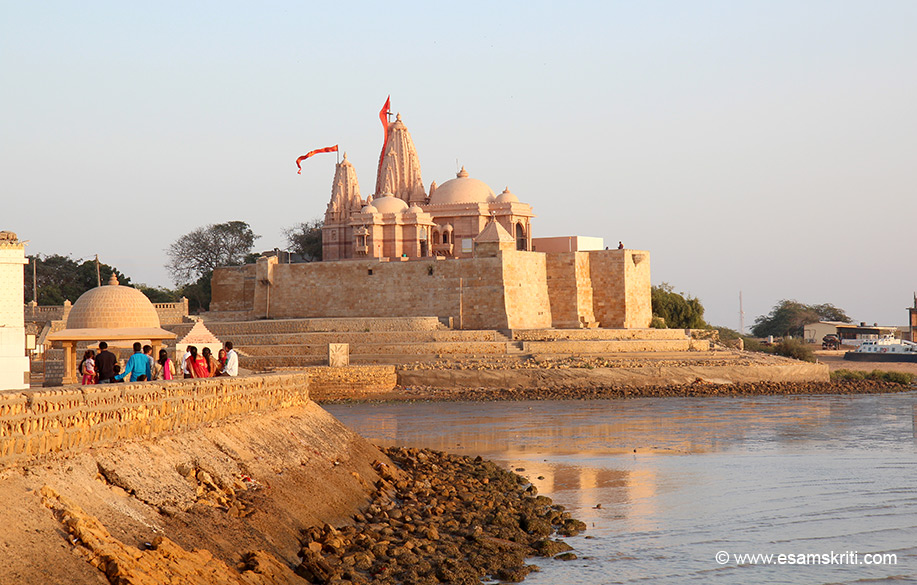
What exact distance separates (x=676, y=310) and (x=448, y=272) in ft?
41.6

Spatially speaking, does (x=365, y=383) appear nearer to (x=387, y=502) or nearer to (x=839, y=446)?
(x=839, y=446)

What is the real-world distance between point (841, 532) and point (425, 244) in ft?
89.2

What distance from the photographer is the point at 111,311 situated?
66.7 ft

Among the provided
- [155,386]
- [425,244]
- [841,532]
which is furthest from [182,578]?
[425,244]

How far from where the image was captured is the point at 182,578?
19.5 ft

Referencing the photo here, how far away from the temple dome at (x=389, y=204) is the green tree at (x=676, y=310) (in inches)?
422

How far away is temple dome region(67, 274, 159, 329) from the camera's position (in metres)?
20.3

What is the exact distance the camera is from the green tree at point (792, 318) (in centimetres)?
6338

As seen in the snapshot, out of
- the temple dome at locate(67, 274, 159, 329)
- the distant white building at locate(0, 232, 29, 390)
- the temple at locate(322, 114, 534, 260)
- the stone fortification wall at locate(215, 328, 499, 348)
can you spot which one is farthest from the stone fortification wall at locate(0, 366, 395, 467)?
the temple at locate(322, 114, 534, 260)

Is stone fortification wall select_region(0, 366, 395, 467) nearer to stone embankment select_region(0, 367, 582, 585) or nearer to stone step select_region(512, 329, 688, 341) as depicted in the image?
stone embankment select_region(0, 367, 582, 585)

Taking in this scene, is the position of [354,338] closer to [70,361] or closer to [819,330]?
[70,361]

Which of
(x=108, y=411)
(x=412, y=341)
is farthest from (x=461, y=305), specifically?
(x=108, y=411)

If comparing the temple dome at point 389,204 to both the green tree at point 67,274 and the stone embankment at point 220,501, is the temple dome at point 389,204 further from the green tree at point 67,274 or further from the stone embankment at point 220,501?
the stone embankment at point 220,501

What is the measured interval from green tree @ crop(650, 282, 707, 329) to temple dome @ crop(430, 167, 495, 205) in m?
8.25
